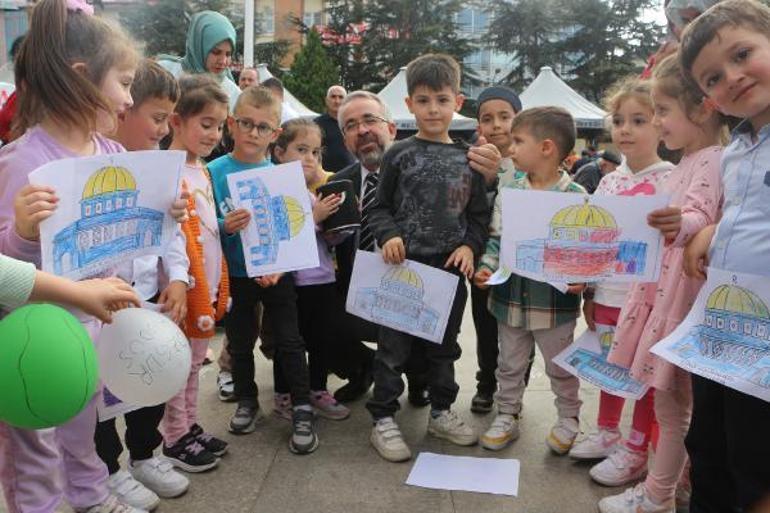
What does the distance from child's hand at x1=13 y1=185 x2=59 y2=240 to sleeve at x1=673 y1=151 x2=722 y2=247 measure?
1809 mm

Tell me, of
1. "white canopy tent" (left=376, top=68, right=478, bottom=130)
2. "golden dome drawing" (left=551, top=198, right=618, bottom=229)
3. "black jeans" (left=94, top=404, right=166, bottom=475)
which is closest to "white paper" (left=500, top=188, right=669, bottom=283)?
"golden dome drawing" (left=551, top=198, right=618, bottom=229)

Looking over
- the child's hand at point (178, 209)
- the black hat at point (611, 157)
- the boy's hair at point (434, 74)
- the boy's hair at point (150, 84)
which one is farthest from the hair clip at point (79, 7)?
the black hat at point (611, 157)

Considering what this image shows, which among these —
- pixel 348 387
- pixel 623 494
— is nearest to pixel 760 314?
pixel 623 494

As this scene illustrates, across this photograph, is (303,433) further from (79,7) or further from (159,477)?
(79,7)

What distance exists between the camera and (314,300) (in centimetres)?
318

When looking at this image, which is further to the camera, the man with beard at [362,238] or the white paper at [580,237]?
the man with beard at [362,238]

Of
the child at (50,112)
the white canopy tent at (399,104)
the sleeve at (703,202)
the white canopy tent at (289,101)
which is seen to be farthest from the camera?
the white canopy tent at (399,104)

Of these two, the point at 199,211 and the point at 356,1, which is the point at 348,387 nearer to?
the point at 199,211

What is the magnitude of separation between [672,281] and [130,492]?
202 cm

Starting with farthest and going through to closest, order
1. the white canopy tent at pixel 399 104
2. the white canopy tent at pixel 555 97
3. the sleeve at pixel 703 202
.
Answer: the white canopy tent at pixel 555 97, the white canopy tent at pixel 399 104, the sleeve at pixel 703 202

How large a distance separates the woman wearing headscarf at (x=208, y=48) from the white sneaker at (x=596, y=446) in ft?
9.80

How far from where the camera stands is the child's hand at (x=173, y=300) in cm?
221

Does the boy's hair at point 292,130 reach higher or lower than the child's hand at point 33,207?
higher

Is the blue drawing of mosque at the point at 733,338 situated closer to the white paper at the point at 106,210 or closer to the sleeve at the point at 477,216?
the sleeve at the point at 477,216
